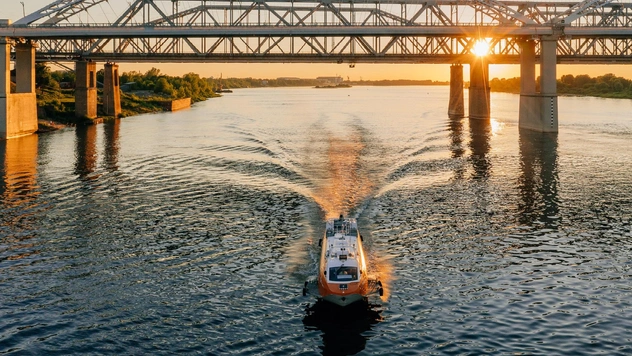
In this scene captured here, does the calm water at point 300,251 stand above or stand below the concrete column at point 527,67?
below

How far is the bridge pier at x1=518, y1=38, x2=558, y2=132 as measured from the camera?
114 metres

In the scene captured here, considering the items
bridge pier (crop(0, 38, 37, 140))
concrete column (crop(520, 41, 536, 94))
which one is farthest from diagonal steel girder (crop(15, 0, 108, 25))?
concrete column (crop(520, 41, 536, 94))

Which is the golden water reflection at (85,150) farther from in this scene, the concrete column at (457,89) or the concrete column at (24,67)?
the concrete column at (457,89)

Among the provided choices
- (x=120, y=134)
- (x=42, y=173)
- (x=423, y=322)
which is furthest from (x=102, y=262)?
(x=120, y=134)

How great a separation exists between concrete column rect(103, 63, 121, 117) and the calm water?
6420 centimetres

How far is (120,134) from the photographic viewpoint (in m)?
112

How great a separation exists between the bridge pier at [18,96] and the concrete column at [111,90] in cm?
3199

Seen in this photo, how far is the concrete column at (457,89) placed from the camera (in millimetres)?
165625

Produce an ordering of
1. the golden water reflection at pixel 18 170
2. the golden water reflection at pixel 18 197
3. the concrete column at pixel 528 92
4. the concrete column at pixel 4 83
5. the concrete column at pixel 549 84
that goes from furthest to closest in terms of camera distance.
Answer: the concrete column at pixel 528 92 < the concrete column at pixel 549 84 < the concrete column at pixel 4 83 < the golden water reflection at pixel 18 170 < the golden water reflection at pixel 18 197

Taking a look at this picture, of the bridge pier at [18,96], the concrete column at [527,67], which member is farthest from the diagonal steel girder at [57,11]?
the concrete column at [527,67]

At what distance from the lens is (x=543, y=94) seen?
11306 centimetres

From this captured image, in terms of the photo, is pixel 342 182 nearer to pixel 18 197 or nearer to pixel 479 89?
pixel 18 197

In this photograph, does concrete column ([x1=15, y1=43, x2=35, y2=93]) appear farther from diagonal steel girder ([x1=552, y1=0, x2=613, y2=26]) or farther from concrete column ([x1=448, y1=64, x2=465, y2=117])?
concrete column ([x1=448, y1=64, x2=465, y2=117])

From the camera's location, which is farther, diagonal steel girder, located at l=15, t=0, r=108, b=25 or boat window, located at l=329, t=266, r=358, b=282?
diagonal steel girder, located at l=15, t=0, r=108, b=25
